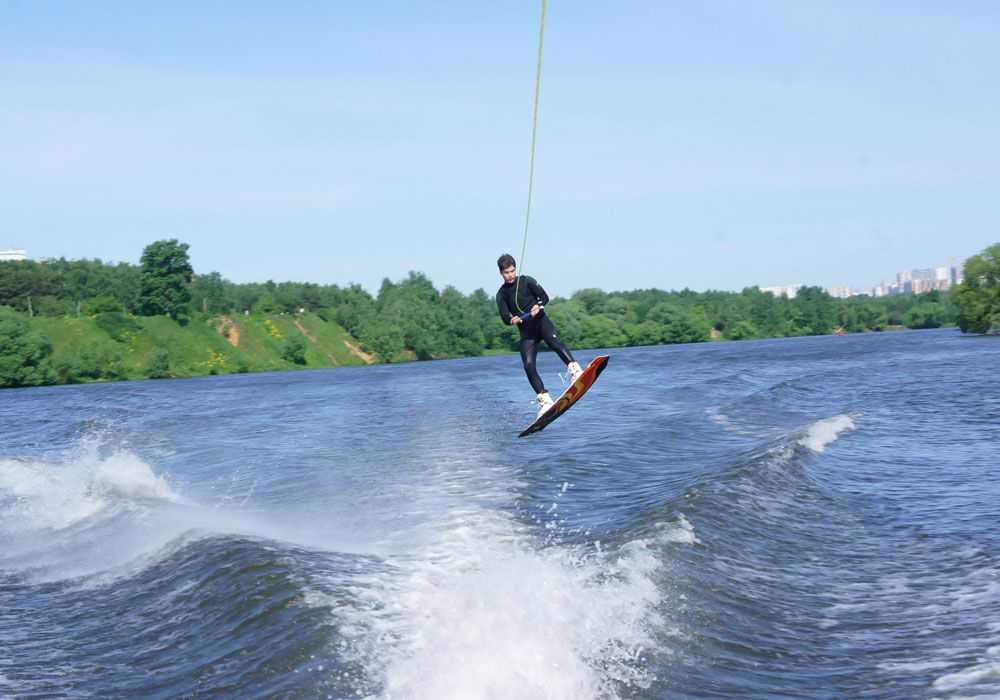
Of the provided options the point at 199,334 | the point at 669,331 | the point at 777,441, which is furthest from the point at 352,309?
the point at 777,441

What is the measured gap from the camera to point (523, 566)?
10023 millimetres

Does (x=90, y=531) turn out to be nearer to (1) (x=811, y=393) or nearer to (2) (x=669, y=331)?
(1) (x=811, y=393)

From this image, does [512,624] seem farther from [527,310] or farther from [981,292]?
[981,292]

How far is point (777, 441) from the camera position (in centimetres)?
1947

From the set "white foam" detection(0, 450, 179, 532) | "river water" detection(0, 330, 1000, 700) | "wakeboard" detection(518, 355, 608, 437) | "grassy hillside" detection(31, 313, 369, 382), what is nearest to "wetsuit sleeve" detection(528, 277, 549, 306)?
"wakeboard" detection(518, 355, 608, 437)

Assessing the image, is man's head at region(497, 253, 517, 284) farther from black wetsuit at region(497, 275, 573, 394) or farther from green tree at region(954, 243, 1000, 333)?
green tree at region(954, 243, 1000, 333)

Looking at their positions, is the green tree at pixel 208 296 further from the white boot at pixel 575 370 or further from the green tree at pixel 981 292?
the white boot at pixel 575 370

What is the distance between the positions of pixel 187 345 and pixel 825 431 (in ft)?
289

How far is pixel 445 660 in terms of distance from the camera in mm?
7180

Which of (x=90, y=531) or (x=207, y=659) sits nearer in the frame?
(x=207, y=659)

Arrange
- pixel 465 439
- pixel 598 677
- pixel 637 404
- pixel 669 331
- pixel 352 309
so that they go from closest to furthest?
pixel 598 677
pixel 465 439
pixel 637 404
pixel 669 331
pixel 352 309

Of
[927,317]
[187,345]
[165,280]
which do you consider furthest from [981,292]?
[165,280]

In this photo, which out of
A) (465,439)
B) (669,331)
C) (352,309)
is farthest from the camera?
(352,309)

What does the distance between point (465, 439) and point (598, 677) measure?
1625cm
